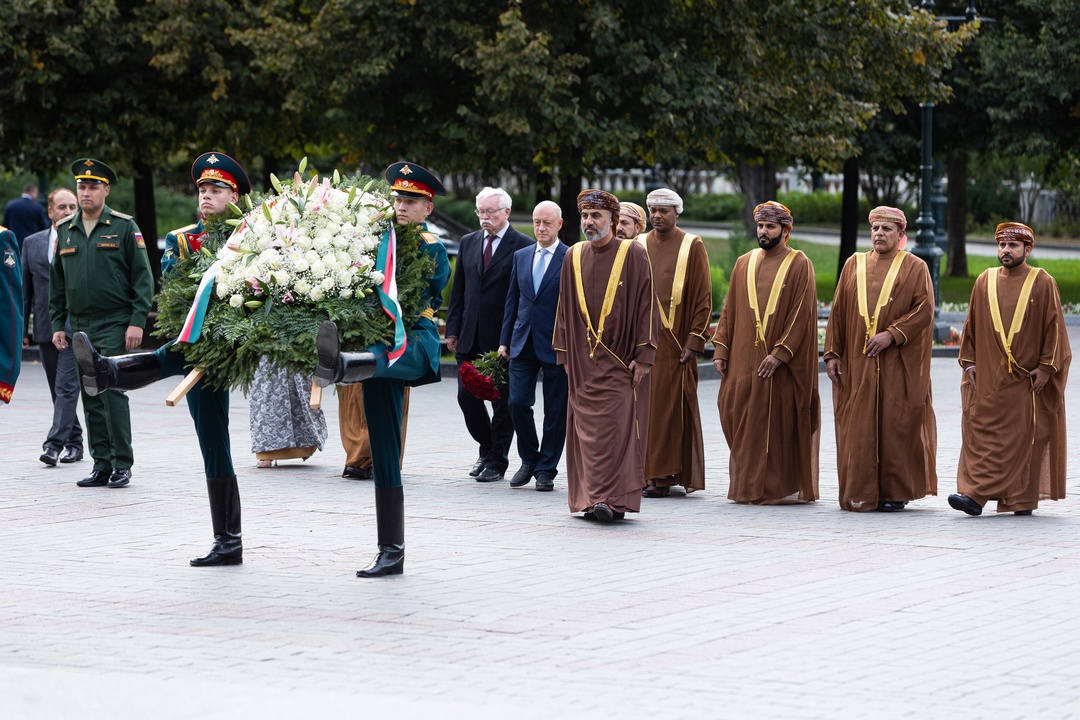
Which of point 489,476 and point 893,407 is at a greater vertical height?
point 893,407

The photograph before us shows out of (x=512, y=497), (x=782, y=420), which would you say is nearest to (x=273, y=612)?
(x=512, y=497)

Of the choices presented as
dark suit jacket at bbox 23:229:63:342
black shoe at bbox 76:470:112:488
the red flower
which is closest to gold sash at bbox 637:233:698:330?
the red flower

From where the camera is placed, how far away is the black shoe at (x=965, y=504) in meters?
10.3

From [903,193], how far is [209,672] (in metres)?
56.4

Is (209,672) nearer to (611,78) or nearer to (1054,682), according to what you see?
(1054,682)

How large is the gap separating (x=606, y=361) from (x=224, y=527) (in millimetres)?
2644

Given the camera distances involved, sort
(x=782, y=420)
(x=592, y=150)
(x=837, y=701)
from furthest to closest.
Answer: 1. (x=592, y=150)
2. (x=782, y=420)
3. (x=837, y=701)

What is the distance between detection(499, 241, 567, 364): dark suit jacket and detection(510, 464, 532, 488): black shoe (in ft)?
2.43

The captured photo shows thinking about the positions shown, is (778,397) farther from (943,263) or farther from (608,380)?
(943,263)

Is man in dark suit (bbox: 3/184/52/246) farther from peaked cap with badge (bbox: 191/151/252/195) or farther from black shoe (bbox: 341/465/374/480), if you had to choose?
peaked cap with badge (bbox: 191/151/252/195)

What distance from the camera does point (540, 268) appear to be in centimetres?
1180

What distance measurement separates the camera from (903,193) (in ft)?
198

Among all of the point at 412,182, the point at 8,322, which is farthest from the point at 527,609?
the point at 8,322

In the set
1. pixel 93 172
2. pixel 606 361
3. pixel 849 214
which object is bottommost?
pixel 606 361
